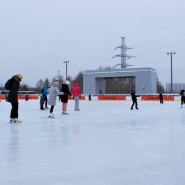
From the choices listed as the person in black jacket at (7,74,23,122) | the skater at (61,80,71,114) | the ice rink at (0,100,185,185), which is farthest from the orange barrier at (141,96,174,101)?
the ice rink at (0,100,185,185)

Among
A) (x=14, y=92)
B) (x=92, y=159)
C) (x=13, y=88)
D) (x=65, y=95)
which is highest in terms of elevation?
(x=13, y=88)

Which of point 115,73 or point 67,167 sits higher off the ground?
point 115,73

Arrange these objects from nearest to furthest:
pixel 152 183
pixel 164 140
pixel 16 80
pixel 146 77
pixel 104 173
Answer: pixel 152 183 → pixel 104 173 → pixel 164 140 → pixel 16 80 → pixel 146 77

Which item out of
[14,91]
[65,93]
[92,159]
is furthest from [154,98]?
[92,159]

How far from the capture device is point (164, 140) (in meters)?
6.03

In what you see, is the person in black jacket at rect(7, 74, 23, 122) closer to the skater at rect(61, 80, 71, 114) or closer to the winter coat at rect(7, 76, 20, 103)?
the winter coat at rect(7, 76, 20, 103)

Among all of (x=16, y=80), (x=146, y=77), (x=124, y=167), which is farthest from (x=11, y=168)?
(x=146, y=77)

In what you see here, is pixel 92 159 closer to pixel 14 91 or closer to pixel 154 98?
pixel 14 91

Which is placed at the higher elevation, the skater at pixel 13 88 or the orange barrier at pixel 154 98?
the skater at pixel 13 88

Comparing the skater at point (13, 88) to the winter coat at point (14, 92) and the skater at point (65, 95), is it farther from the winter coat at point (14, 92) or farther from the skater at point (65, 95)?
the skater at point (65, 95)

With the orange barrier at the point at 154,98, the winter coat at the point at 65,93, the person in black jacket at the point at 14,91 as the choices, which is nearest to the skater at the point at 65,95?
the winter coat at the point at 65,93

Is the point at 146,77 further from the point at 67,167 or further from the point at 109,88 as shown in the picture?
the point at 67,167

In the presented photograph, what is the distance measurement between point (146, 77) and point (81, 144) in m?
43.7

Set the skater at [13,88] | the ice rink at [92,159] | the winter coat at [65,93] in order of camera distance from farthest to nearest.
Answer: the winter coat at [65,93] < the skater at [13,88] < the ice rink at [92,159]
